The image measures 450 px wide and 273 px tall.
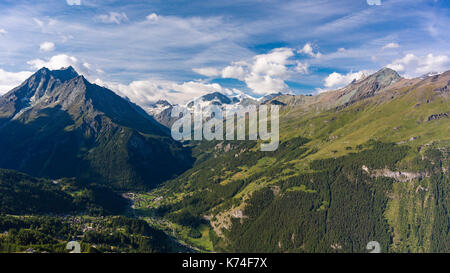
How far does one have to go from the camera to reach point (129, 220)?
183 metres

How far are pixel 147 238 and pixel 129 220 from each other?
30.1 meters
